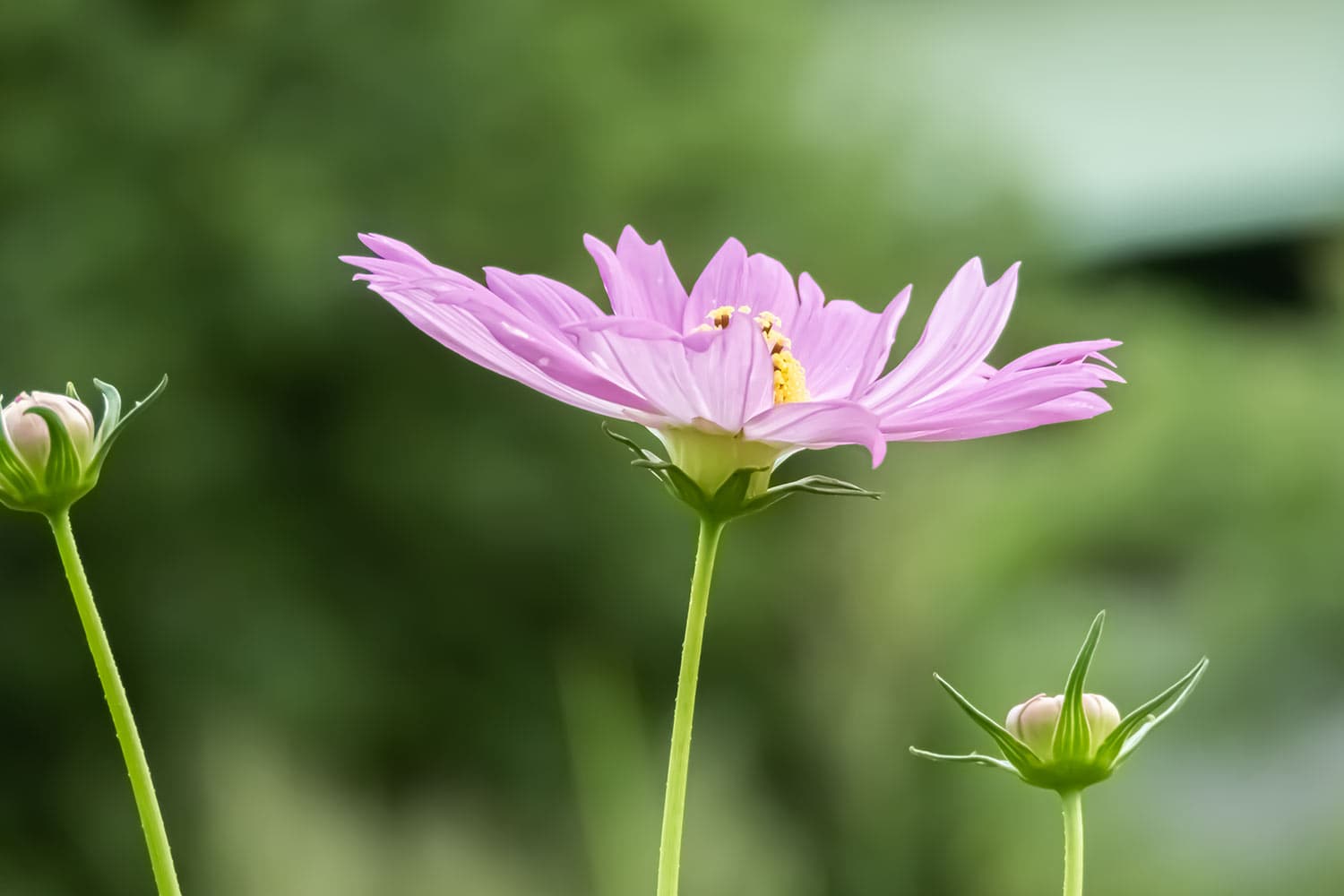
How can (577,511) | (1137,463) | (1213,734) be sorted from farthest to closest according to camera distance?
(577,511), (1137,463), (1213,734)

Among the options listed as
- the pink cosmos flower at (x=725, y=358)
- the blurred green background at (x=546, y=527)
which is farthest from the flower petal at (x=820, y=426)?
the blurred green background at (x=546, y=527)

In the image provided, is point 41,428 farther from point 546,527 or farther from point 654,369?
point 546,527

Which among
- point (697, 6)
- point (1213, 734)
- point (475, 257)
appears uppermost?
point (697, 6)

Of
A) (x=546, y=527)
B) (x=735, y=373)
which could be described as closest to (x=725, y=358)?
(x=735, y=373)

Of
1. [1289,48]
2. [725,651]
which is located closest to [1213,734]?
[725,651]

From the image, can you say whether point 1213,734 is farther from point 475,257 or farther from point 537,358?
point 537,358

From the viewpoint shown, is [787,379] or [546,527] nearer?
[787,379]
